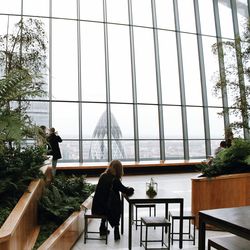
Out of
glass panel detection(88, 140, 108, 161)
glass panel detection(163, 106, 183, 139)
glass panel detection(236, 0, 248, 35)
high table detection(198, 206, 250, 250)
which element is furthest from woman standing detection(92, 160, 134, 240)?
glass panel detection(236, 0, 248, 35)

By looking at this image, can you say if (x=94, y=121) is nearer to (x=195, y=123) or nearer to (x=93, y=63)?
(x=93, y=63)

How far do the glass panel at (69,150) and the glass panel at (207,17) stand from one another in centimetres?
650

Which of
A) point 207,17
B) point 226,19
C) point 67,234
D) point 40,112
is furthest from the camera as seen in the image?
point 226,19

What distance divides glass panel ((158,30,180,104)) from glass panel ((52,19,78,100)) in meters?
3.07

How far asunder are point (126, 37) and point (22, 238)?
9561mm

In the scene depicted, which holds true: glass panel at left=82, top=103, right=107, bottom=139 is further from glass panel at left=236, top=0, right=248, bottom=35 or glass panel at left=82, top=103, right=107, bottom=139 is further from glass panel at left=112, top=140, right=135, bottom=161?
glass panel at left=236, top=0, right=248, bottom=35

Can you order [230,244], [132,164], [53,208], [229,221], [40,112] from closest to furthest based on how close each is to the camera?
[229,221] → [230,244] → [53,208] → [40,112] → [132,164]

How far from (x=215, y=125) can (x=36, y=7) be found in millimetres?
7328

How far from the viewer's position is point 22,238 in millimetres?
2994

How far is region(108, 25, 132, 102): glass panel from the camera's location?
11250 millimetres

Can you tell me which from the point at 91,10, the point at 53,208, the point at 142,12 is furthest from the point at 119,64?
the point at 53,208

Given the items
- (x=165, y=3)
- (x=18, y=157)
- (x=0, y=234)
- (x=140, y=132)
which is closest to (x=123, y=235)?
(x=18, y=157)

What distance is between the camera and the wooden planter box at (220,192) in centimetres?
478

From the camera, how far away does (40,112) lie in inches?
405
